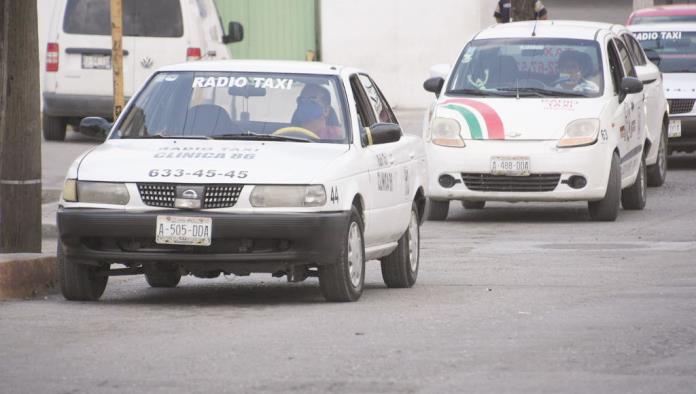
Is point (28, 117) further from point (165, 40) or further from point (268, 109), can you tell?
point (165, 40)

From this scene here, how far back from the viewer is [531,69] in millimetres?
17750

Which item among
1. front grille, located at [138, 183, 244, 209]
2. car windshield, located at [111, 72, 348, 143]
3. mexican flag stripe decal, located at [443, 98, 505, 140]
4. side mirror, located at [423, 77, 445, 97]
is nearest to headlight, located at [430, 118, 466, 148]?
mexican flag stripe decal, located at [443, 98, 505, 140]

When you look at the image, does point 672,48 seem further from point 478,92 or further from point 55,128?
point 55,128

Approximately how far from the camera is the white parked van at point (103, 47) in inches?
955

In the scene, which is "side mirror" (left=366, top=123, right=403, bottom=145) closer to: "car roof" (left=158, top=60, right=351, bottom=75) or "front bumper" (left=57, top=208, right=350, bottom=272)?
"car roof" (left=158, top=60, right=351, bottom=75)

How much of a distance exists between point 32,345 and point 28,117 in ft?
11.8

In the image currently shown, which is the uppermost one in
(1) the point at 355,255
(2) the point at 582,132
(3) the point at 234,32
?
(3) the point at 234,32

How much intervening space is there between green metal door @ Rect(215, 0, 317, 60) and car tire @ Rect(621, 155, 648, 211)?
13974mm

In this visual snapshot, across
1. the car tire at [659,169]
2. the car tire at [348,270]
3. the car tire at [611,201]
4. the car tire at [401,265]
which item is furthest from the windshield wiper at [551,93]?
the car tire at [348,270]

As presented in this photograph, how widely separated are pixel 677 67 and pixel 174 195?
551 inches

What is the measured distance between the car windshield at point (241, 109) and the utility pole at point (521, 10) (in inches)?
550

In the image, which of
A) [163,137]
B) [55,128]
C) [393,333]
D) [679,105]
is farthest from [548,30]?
[55,128]

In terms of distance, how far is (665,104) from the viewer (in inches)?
837

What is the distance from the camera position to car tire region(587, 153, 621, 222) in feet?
56.4
